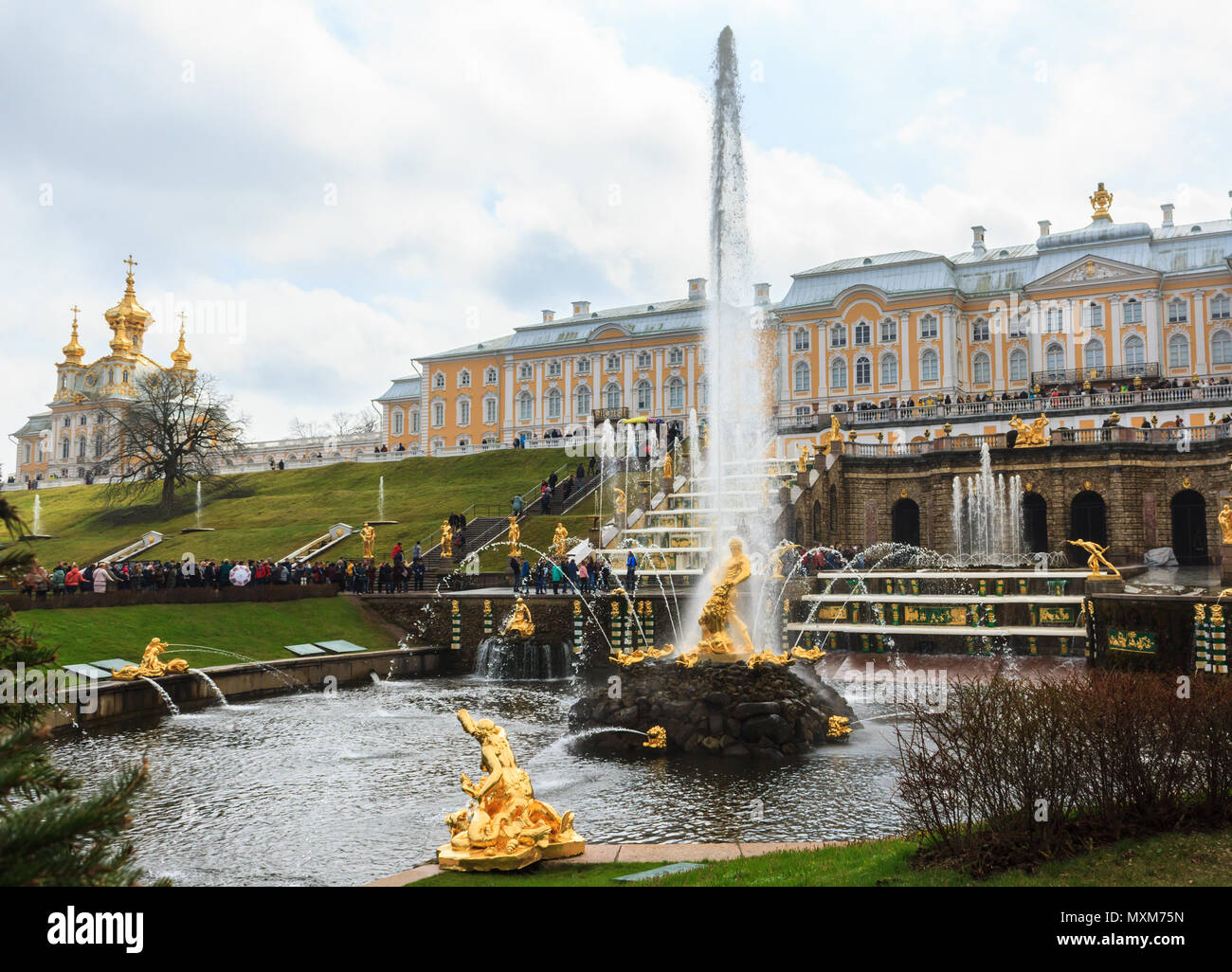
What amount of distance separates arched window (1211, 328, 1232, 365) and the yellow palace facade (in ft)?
0.27

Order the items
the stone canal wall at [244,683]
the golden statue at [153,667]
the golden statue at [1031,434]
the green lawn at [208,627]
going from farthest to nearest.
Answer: the golden statue at [1031,434] < the green lawn at [208,627] < the golden statue at [153,667] < the stone canal wall at [244,683]

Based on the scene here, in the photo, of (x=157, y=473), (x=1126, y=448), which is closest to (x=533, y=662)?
(x=1126, y=448)

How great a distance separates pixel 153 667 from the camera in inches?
813

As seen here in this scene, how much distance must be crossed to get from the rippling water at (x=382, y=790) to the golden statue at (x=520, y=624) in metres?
7.81

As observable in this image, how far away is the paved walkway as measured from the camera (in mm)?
8875

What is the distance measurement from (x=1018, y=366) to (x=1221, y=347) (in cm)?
1174

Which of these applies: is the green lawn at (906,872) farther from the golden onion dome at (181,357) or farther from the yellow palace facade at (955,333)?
the golden onion dome at (181,357)

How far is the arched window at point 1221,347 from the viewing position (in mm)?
61125

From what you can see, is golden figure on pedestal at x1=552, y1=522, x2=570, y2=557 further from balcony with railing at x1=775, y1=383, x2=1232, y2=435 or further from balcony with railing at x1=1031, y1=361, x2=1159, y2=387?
balcony with railing at x1=1031, y1=361, x2=1159, y2=387

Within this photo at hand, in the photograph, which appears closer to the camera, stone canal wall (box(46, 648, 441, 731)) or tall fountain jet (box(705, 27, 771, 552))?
stone canal wall (box(46, 648, 441, 731))

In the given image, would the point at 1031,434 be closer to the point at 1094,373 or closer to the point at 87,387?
the point at 1094,373

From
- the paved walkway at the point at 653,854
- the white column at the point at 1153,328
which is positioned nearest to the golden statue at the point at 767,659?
the paved walkway at the point at 653,854

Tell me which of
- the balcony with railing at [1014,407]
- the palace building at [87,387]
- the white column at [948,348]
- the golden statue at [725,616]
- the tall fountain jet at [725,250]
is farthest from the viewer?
the palace building at [87,387]

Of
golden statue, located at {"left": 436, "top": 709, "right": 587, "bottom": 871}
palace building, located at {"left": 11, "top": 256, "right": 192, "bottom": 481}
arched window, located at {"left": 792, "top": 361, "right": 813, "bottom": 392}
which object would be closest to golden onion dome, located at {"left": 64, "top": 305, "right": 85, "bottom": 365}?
palace building, located at {"left": 11, "top": 256, "right": 192, "bottom": 481}
